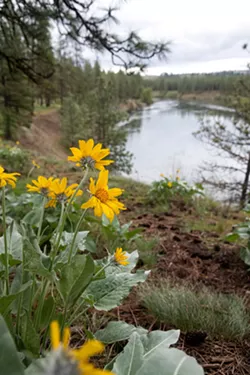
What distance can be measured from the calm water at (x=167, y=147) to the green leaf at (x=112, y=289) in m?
8.22

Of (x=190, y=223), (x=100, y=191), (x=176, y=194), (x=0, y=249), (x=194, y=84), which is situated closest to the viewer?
(x=100, y=191)

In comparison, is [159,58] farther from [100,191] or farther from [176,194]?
[100,191]

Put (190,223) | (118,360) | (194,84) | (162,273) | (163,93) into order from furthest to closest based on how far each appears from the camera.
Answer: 1. (163,93)
2. (194,84)
3. (190,223)
4. (162,273)
5. (118,360)

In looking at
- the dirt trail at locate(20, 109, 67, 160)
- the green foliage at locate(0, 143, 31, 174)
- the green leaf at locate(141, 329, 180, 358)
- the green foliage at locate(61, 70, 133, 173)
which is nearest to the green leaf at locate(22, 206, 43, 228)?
the green leaf at locate(141, 329, 180, 358)

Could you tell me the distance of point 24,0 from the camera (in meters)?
3.19

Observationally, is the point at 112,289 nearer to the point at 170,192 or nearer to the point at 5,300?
the point at 5,300

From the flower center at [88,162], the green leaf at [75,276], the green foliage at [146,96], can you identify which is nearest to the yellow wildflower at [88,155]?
the flower center at [88,162]

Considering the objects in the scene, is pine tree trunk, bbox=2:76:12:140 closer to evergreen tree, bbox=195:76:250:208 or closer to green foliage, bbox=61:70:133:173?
green foliage, bbox=61:70:133:173

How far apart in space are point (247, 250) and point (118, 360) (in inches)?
59.6

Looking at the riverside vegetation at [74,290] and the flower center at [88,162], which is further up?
the flower center at [88,162]

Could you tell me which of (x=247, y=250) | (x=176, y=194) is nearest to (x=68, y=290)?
(x=247, y=250)

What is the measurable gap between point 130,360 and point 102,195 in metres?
0.38

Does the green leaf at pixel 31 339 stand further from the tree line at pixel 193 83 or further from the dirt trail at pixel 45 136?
the tree line at pixel 193 83

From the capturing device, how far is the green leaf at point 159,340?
72 centimetres
